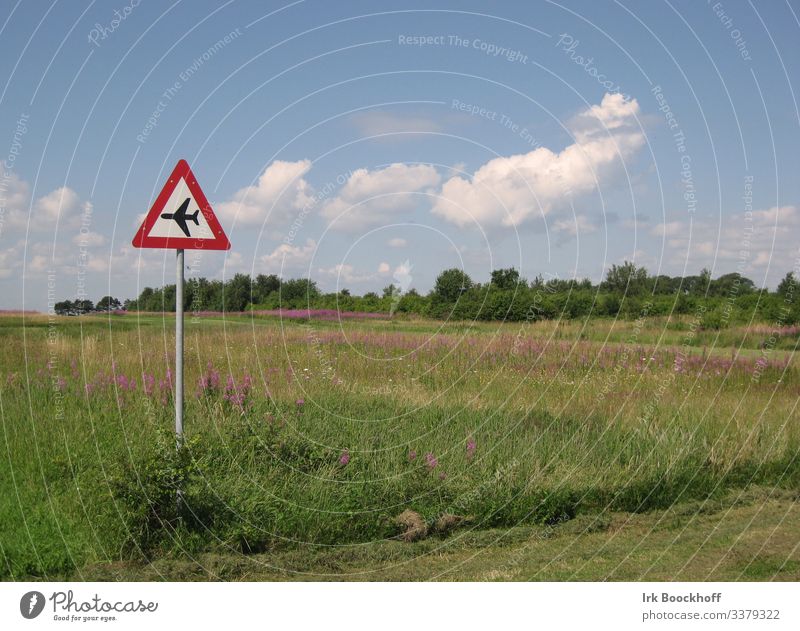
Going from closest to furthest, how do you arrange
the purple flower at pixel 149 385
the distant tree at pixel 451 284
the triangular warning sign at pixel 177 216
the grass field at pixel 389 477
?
the grass field at pixel 389 477 < the triangular warning sign at pixel 177 216 < the purple flower at pixel 149 385 < the distant tree at pixel 451 284

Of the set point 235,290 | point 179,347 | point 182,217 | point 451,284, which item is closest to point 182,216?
point 182,217

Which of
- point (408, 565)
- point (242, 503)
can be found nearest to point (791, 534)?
point (408, 565)

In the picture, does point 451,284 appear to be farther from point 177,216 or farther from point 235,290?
point 177,216

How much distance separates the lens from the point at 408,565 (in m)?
6.11

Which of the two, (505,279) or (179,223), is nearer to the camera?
(179,223)

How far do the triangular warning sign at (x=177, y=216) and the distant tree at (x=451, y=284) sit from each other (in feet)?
34.1

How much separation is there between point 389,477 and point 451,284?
1064 cm

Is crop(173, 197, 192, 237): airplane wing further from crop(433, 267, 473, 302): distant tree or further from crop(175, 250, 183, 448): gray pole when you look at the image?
crop(433, 267, 473, 302): distant tree

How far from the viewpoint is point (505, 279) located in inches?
779

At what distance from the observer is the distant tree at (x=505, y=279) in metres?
19.2

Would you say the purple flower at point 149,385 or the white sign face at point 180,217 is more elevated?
the white sign face at point 180,217

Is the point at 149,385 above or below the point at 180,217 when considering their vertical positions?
below

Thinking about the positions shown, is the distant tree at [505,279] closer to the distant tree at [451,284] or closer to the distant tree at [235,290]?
the distant tree at [451,284]

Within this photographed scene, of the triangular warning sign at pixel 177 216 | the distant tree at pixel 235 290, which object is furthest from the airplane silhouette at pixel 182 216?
the distant tree at pixel 235 290
